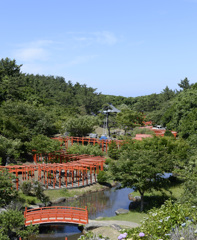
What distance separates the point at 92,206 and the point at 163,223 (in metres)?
16.8

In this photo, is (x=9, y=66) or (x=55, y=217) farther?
(x=9, y=66)

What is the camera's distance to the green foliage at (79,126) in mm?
46978

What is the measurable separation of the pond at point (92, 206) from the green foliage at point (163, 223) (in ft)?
35.6

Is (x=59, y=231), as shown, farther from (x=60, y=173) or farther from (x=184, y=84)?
(x=184, y=84)

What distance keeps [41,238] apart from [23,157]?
18.9 metres

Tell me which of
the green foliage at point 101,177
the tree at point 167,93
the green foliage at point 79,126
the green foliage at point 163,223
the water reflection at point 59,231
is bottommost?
the water reflection at point 59,231

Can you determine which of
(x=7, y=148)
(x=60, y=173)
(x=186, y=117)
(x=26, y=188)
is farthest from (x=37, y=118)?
(x=186, y=117)

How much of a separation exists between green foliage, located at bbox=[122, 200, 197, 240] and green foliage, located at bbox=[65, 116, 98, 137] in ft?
122

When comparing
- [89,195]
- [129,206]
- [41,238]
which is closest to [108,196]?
[89,195]

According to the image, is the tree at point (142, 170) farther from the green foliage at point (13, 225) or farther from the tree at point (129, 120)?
the tree at point (129, 120)

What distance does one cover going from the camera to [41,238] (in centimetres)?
1905

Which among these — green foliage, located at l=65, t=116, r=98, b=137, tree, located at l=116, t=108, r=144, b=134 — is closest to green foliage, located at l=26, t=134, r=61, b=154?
green foliage, located at l=65, t=116, r=98, b=137

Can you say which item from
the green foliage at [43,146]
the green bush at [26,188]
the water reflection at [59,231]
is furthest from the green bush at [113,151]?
the water reflection at [59,231]

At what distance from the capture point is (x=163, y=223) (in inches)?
357
